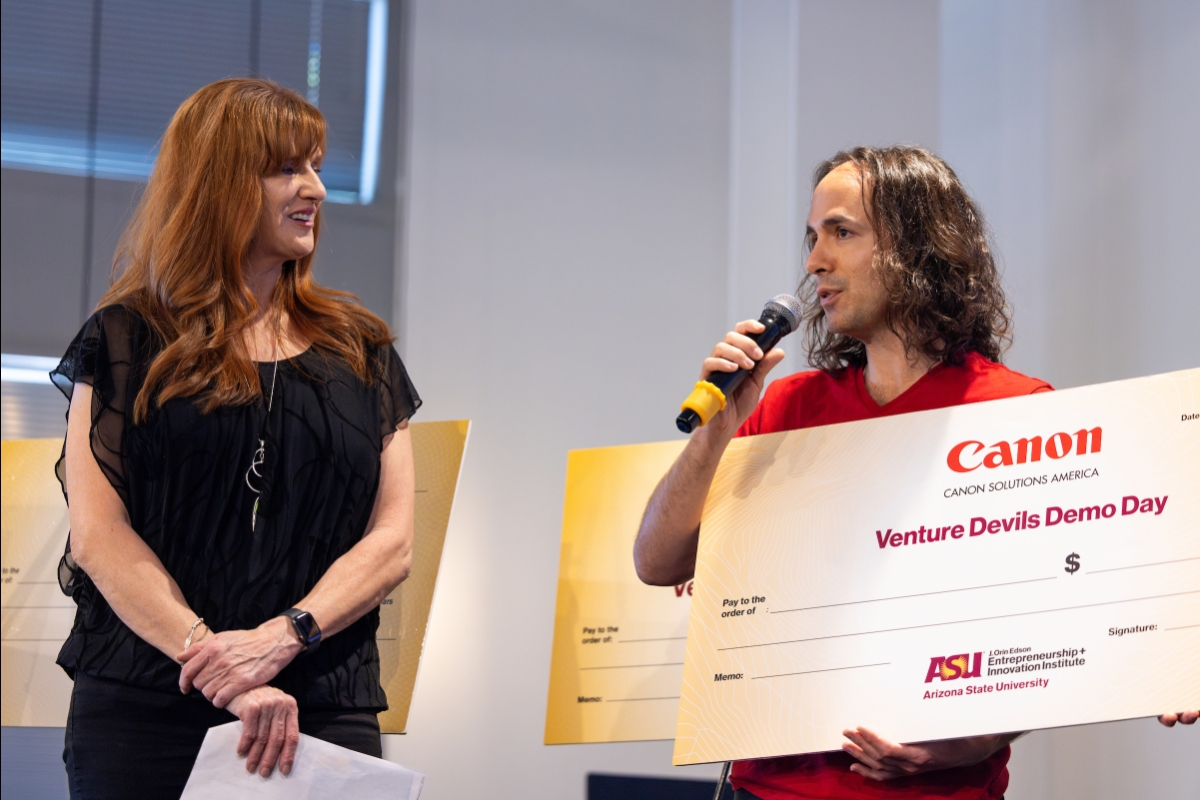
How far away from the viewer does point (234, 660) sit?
1551mm

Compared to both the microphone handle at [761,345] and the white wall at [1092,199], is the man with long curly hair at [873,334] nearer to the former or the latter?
the microphone handle at [761,345]

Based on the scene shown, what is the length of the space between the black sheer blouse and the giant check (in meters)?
0.54

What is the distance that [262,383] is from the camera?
5.67ft

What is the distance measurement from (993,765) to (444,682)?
2.29m

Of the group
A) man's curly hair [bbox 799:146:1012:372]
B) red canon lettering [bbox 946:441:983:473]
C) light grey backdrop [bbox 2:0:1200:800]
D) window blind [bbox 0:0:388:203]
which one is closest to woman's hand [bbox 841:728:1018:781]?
red canon lettering [bbox 946:441:983:473]

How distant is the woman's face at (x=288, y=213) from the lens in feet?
6.00

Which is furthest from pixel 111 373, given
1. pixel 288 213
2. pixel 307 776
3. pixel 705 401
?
pixel 705 401

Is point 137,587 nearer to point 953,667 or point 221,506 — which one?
point 221,506

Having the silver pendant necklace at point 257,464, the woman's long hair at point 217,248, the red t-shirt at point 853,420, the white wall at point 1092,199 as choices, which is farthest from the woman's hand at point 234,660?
the white wall at point 1092,199

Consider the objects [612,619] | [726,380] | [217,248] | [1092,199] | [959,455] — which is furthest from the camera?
[1092,199]

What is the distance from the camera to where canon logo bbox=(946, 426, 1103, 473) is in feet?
4.75

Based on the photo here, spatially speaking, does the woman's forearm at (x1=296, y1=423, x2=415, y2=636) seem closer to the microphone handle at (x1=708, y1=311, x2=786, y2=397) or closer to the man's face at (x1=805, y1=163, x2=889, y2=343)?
the microphone handle at (x1=708, y1=311, x2=786, y2=397)

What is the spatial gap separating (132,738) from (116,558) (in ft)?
0.80
